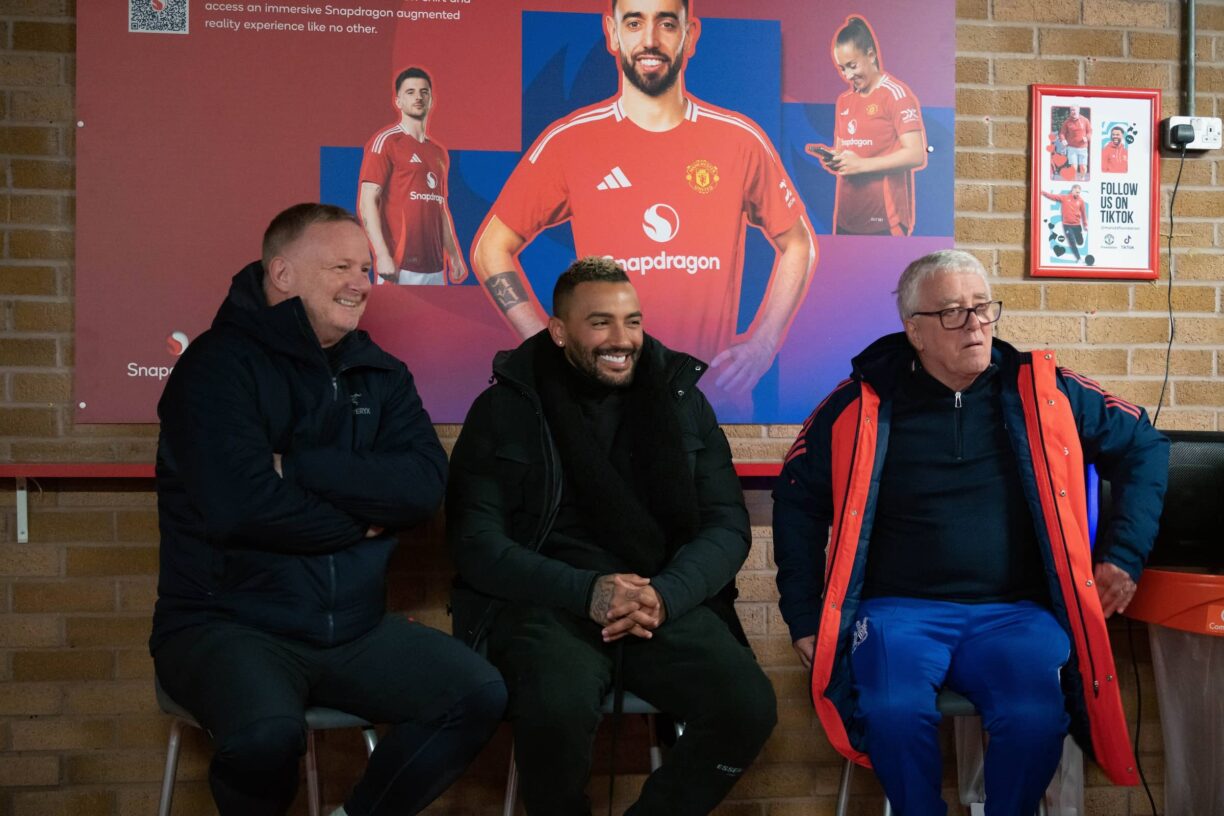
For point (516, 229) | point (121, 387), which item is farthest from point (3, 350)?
point (516, 229)

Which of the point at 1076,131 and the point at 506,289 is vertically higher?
the point at 1076,131

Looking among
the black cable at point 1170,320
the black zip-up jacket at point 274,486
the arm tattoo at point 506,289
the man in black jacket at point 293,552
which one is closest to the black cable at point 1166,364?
the black cable at point 1170,320

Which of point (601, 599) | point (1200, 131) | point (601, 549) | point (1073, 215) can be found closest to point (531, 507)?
point (601, 549)

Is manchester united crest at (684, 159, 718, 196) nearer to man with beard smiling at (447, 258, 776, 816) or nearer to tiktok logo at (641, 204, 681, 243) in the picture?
tiktok logo at (641, 204, 681, 243)

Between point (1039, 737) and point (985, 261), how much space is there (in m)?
1.41

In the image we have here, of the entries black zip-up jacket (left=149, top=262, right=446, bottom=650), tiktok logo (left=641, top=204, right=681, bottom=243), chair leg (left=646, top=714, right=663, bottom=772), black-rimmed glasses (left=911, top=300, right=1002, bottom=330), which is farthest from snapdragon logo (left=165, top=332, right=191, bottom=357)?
black-rimmed glasses (left=911, top=300, right=1002, bottom=330)

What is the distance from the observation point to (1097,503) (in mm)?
2561

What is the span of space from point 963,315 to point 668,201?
2.88 ft

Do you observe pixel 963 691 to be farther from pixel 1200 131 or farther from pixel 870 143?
pixel 1200 131

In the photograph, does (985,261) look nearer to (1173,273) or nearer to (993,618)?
(1173,273)

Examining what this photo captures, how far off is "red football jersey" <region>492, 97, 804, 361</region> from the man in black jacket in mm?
686

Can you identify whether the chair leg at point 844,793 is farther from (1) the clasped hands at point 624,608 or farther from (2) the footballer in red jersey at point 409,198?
(2) the footballer in red jersey at point 409,198

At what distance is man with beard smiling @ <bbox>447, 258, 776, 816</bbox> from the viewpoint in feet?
7.06

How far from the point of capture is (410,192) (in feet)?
9.27
